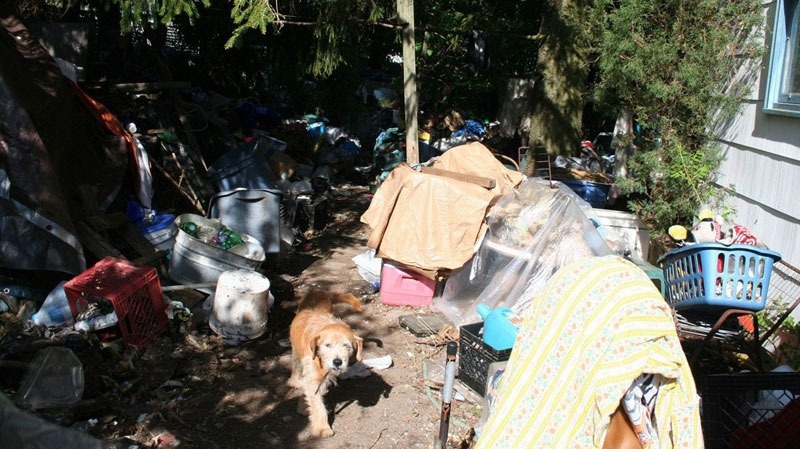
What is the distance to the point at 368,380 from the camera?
4746mm

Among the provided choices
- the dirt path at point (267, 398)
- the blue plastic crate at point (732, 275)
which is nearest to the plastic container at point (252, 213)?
the dirt path at point (267, 398)

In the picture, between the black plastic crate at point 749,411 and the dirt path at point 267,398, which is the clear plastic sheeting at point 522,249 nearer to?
the dirt path at point 267,398

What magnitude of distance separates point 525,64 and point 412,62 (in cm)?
912

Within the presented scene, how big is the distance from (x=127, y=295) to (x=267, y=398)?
1.35 metres

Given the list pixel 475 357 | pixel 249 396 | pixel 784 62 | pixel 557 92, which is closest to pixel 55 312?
pixel 249 396

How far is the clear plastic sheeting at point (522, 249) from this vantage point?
5.15 m

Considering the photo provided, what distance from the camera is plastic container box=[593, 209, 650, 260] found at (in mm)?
6138

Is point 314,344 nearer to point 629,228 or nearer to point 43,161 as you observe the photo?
point 43,161

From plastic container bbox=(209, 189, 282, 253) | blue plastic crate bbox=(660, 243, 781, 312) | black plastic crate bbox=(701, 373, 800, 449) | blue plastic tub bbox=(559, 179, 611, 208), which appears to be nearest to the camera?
black plastic crate bbox=(701, 373, 800, 449)

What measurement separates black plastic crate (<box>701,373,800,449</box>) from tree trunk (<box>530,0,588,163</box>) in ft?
22.0

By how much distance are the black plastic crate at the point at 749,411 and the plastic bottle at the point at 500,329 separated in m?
1.47

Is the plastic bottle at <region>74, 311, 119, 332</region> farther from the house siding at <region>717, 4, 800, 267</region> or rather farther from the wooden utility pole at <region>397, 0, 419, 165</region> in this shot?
the house siding at <region>717, 4, 800, 267</region>

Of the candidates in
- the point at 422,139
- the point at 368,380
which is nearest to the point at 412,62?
the point at 368,380

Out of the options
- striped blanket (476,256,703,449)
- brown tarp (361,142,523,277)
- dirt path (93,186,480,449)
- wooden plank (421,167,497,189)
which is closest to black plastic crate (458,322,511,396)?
dirt path (93,186,480,449)
